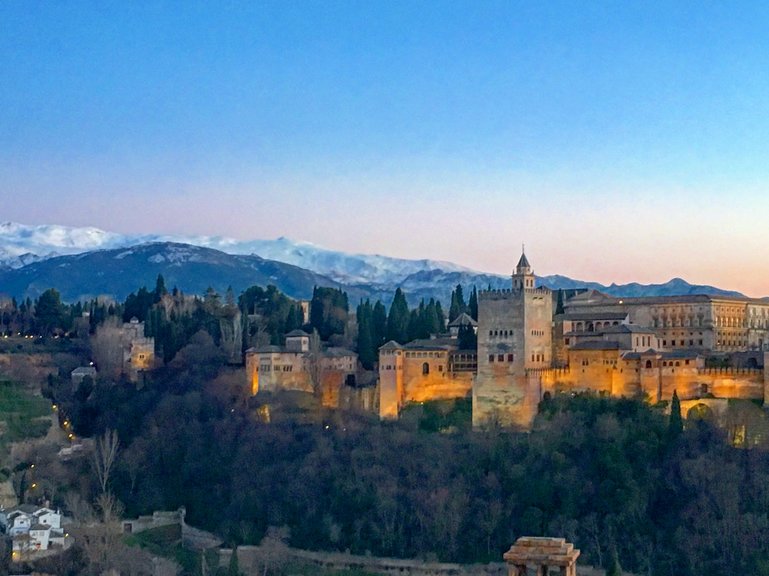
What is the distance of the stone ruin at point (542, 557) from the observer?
10.7m

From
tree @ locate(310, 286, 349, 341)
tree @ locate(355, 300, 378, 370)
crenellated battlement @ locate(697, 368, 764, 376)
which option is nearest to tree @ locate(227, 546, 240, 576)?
tree @ locate(355, 300, 378, 370)

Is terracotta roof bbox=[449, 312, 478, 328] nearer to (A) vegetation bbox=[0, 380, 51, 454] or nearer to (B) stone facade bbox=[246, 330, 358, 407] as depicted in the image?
(B) stone facade bbox=[246, 330, 358, 407]

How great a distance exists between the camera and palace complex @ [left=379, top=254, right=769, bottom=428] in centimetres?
4103

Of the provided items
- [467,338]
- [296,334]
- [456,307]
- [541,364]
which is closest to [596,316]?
[541,364]

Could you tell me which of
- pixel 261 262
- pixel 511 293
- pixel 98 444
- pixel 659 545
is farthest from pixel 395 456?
pixel 261 262

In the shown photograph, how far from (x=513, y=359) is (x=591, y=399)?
9.37 ft

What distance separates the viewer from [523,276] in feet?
141

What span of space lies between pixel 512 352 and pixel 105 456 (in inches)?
603

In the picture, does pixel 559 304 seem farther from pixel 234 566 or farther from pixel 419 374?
pixel 234 566

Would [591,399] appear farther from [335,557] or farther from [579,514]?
[335,557]

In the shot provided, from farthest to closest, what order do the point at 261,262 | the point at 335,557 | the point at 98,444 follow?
the point at 261,262 < the point at 98,444 < the point at 335,557

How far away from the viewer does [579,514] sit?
38688mm

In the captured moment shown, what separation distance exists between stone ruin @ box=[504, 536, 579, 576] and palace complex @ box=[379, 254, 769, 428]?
99.5ft

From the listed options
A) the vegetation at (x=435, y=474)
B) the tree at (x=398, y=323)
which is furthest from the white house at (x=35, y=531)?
the tree at (x=398, y=323)
